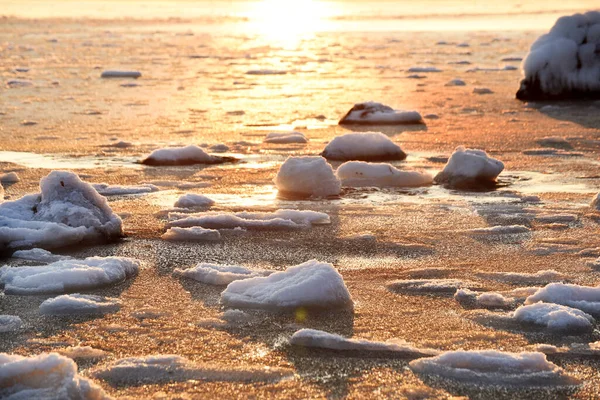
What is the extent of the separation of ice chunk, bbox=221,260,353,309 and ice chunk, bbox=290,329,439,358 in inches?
13.3

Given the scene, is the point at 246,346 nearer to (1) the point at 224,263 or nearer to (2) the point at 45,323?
(2) the point at 45,323

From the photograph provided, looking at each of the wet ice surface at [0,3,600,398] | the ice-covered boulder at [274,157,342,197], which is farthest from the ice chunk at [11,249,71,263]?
the ice-covered boulder at [274,157,342,197]

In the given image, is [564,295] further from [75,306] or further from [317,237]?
[75,306]

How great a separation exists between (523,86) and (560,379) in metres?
8.41

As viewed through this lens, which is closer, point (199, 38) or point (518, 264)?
point (518, 264)

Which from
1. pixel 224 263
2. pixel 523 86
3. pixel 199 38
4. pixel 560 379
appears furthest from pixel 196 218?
pixel 199 38

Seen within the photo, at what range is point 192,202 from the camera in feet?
17.6

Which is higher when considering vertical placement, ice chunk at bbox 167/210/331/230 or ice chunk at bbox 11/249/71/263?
ice chunk at bbox 11/249/71/263

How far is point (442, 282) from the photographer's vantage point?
385cm

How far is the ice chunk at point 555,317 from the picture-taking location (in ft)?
10.8

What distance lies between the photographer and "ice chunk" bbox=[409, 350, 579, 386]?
283 centimetres

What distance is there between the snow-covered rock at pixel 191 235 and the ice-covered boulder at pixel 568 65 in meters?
6.90

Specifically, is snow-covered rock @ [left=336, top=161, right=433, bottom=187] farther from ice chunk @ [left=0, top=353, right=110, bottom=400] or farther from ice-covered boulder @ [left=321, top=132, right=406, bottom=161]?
ice chunk @ [left=0, top=353, right=110, bottom=400]

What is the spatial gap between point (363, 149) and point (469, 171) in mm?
1154
